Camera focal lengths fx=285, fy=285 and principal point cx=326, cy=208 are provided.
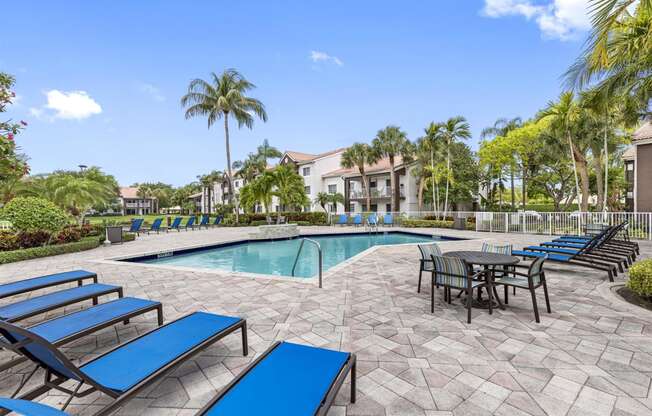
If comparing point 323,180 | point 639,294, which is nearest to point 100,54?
point 639,294

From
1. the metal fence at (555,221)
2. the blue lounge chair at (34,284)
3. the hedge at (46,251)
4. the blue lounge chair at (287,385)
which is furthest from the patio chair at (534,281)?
the hedge at (46,251)

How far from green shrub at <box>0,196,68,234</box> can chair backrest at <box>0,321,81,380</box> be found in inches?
409

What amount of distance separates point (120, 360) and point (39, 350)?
1.64 feet

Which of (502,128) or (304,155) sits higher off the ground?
(502,128)

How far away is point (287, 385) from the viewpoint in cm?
191

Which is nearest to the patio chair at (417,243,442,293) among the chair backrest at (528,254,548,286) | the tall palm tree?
the chair backrest at (528,254,548,286)

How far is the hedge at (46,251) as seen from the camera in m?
8.65

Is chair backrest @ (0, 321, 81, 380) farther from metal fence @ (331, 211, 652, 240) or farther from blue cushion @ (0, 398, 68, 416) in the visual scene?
metal fence @ (331, 211, 652, 240)

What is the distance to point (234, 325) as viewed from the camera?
2.91 metres

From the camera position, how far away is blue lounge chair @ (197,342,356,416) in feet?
5.50

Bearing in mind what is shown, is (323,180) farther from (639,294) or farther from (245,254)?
(639,294)

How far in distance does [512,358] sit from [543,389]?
49cm

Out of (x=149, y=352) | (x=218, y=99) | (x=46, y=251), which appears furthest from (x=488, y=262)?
(x=218, y=99)

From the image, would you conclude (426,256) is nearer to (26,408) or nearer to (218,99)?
(26,408)
